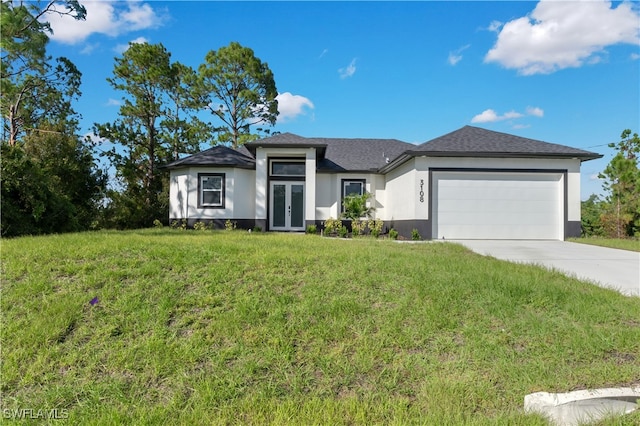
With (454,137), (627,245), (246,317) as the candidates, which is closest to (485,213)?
(454,137)

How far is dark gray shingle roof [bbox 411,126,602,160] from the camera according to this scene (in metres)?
12.2

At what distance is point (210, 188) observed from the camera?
1542cm

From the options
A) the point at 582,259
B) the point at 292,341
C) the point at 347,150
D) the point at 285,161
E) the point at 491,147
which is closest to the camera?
the point at 292,341

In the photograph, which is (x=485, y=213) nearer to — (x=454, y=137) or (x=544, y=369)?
(x=454, y=137)

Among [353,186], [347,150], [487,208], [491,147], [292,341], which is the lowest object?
[292,341]

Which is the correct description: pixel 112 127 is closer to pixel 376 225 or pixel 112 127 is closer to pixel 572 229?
pixel 376 225

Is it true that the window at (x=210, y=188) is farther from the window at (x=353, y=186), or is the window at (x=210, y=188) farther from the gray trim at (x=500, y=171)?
the gray trim at (x=500, y=171)

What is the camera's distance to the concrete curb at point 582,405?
2600mm

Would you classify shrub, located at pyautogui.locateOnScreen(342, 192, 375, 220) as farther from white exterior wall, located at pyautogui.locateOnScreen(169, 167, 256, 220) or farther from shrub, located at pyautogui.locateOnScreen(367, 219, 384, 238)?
white exterior wall, located at pyautogui.locateOnScreen(169, 167, 256, 220)

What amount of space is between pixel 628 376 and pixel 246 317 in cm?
356

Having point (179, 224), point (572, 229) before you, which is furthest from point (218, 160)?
point (572, 229)

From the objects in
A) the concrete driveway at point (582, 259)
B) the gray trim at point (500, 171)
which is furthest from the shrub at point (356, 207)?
the concrete driveway at point (582, 259)

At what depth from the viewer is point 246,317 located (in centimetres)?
377

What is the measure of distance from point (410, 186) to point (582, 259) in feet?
19.2
